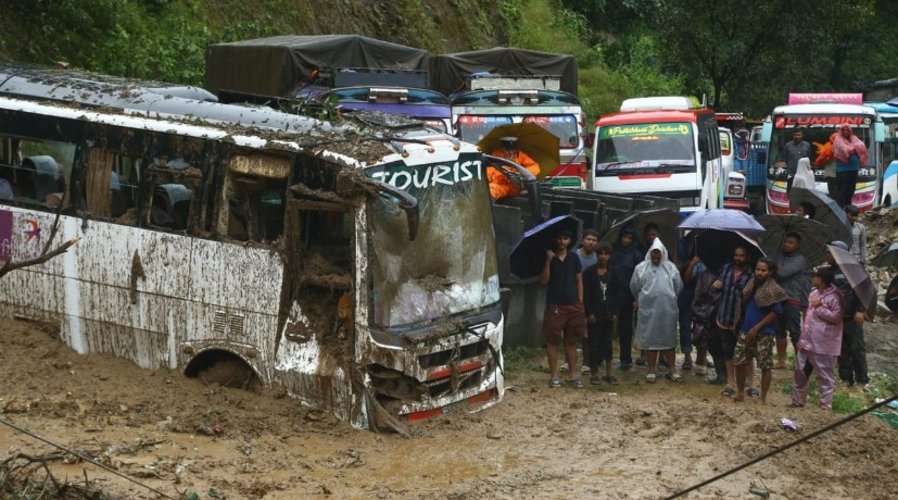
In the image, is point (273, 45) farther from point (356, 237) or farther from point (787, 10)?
point (787, 10)

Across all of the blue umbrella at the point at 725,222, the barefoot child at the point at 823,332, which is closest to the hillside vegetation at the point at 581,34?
the blue umbrella at the point at 725,222

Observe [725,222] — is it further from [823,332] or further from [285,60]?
[285,60]

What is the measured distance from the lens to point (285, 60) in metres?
19.5

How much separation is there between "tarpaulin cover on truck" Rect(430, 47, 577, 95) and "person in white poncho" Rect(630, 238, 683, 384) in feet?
35.6

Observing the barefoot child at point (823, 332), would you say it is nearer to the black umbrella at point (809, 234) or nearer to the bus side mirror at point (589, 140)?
the black umbrella at point (809, 234)

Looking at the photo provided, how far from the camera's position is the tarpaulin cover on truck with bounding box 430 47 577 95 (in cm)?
2331

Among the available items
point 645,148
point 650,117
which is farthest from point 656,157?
point 650,117

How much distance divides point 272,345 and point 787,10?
29514mm

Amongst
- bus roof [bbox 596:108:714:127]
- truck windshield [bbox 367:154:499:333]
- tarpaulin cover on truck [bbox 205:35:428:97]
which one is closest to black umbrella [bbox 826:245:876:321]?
truck windshield [bbox 367:154:499:333]

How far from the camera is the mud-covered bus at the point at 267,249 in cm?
948

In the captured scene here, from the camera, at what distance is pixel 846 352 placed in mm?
12875

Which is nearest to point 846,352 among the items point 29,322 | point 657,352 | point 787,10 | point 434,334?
point 657,352

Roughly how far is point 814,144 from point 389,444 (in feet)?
55.6

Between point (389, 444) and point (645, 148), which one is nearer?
point (389, 444)
